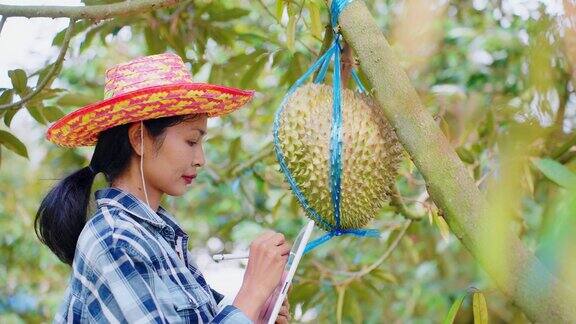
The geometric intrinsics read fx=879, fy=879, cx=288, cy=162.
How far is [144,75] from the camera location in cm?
156

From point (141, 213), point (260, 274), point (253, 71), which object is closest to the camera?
point (260, 274)

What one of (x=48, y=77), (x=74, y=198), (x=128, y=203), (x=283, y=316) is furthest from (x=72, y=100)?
(x=283, y=316)

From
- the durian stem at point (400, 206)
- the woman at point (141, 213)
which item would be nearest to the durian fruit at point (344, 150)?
the woman at point (141, 213)

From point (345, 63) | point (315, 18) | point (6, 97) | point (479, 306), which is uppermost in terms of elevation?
point (6, 97)

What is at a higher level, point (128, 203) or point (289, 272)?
point (128, 203)

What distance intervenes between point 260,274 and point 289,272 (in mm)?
82

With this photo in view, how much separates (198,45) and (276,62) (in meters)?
0.27

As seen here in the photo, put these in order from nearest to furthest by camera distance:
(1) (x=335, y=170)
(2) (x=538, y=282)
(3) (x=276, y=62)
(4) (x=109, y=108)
Answer: (2) (x=538, y=282), (1) (x=335, y=170), (4) (x=109, y=108), (3) (x=276, y=62)

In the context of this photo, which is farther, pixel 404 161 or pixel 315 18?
pixel 404 161

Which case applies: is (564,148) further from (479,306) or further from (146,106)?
(146,106)

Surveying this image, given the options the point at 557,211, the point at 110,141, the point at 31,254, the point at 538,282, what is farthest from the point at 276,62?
the point at 31,254

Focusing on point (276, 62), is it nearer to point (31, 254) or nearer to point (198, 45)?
point (198, 45)

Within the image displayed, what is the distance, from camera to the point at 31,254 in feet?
15.6

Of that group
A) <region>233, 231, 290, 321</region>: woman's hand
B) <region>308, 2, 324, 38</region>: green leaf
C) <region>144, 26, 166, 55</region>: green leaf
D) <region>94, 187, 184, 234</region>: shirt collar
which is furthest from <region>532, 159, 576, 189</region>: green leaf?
<region>144, 26, 166, 55</region>: green leaf
